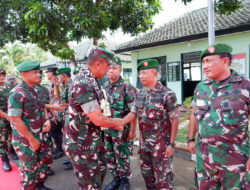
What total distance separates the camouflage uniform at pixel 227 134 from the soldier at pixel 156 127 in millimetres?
522

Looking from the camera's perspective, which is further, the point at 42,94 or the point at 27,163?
the point at 42,94

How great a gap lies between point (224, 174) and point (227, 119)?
0.53 meters

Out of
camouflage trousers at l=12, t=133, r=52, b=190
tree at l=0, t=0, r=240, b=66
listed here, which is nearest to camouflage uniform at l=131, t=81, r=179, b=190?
camouflage trousers at l=12, t=133, r=52, b=190

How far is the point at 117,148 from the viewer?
2.92m

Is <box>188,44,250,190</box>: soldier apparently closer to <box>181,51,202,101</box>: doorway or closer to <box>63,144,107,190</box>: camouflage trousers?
<box>63,144,107,190</box>: camouflage trousers

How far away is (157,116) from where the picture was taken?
7.59ft

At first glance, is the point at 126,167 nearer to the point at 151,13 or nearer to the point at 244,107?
the point at 244,107

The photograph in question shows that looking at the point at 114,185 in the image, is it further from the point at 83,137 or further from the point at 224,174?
the point at 224,174

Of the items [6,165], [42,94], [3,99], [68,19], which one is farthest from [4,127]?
[68,19]

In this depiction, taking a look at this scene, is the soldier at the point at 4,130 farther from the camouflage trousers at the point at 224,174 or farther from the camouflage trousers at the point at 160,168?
the camouflage trousers at the point at 224,174

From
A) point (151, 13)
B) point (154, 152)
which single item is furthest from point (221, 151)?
point (151, 13)

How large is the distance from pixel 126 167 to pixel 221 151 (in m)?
1.63

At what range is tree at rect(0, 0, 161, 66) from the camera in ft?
15.9

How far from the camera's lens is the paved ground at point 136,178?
3066 millimetres
